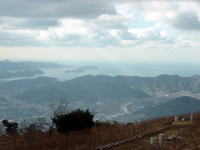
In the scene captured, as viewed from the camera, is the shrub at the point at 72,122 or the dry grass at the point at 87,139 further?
the shrub at the point at 72,122

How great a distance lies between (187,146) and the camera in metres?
13.1

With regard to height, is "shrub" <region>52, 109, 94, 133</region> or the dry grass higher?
"shrub" <region>52, 109, 94, 133</region>

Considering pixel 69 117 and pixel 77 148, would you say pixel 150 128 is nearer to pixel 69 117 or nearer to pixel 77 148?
pixel 69 117

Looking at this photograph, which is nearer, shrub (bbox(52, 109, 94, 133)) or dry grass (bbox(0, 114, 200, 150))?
dry grass (bbox(0, 114, 200, 150))

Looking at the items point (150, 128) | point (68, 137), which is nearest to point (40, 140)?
point (68, 137)

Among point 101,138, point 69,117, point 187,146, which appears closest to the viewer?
point 187,146

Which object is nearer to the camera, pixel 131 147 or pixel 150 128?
pixel 131 147

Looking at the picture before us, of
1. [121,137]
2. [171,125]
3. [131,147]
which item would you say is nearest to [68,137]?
[121,137]

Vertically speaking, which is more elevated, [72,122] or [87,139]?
[72,122]

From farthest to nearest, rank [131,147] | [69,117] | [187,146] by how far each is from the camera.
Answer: [69,117] → [131,147] → [187,146]

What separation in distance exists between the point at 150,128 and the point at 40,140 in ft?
22.2

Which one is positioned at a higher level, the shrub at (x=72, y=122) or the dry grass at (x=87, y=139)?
the shrub at (x=72, y=122)

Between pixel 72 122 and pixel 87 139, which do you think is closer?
pixel 87 139

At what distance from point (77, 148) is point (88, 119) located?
5873 mm
